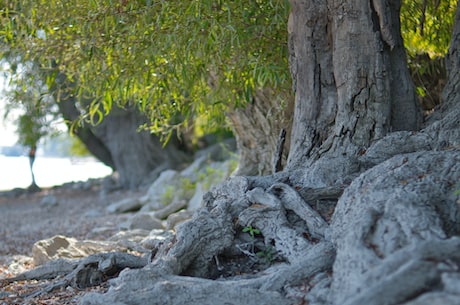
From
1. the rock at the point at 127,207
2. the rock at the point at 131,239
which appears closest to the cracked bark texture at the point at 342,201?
the rock at the point at 131,239

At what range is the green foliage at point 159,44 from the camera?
691 centimetres

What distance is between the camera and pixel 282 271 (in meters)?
4.49

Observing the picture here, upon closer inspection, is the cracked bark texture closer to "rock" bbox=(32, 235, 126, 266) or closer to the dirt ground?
the dirt ground

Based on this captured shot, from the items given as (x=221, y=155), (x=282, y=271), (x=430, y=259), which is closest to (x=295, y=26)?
(x=282, y=271)

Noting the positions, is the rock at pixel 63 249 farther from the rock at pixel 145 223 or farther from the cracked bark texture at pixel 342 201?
the rock at pixel 145 223

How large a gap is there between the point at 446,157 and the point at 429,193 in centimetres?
56

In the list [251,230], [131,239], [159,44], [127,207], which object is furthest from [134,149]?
[251,230]

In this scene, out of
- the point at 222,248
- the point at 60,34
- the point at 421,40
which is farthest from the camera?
the point at 421,40

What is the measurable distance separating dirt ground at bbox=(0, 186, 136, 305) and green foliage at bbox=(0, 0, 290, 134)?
2519mm

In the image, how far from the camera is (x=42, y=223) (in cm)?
1531

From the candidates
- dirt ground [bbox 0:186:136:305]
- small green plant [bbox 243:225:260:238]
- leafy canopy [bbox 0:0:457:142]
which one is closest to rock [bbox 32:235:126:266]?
dirt ground [bbox 0:186:136:305]

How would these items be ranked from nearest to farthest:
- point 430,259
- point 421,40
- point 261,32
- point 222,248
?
point 430,259 → point 222,248 → point 261,32 → point 421,40

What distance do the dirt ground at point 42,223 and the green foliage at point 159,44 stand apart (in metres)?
2.52

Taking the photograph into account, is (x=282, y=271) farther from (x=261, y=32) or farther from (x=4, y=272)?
(x=4, y=272)
